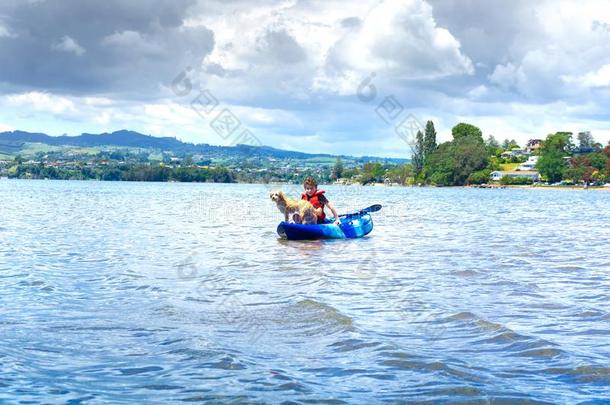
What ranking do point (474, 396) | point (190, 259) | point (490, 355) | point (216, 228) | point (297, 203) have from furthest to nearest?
point (216, 228)
point (297, 203)
point (190, 259)
point (490, 355)
point (474, 396)

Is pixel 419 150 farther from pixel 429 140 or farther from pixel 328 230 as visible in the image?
pixel 328 230

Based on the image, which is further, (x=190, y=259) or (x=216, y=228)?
(x=216, y=228)

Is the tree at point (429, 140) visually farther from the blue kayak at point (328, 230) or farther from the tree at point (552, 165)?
the blue kayak at point (328, 230)

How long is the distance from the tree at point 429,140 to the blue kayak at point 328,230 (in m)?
157

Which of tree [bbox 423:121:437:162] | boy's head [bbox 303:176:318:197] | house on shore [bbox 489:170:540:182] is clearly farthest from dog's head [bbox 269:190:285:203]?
house on shore [bbox 489:170:540:182]

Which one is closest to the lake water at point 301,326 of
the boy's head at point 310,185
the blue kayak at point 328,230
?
the blue kayak at point 328,230

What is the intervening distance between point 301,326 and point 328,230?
56.9 feet

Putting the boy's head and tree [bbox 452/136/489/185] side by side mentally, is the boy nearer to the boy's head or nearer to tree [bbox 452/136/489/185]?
the boy's head

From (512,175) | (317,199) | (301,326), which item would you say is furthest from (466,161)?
(301,326)

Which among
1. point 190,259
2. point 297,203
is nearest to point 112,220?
point 297,203

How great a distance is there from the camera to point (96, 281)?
1695 centimetres

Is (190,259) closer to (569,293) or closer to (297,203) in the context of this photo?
(297,203)

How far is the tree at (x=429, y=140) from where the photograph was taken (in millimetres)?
186038

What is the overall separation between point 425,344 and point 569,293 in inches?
255
